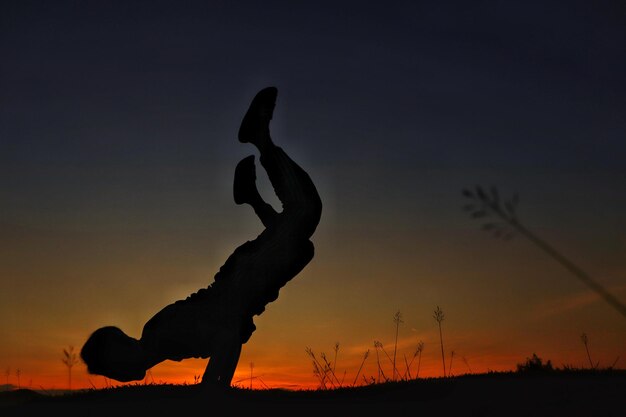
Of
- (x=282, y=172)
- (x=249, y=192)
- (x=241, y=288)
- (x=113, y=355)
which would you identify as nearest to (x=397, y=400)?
(x=241, y=288)

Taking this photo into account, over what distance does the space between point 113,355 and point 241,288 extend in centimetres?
233

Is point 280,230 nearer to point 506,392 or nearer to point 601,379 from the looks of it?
point 506,392

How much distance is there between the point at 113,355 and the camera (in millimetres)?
11719

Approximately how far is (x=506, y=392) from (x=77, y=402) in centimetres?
608

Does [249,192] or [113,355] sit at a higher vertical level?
[249,192]

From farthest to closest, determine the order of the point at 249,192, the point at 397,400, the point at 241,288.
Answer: the point at 249,192 < the point at 241,288 < the point at 397,400

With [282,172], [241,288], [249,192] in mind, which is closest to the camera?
[241,288]

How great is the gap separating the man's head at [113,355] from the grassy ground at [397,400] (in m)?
0.57

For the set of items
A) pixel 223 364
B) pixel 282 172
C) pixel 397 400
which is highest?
pixel 282 172

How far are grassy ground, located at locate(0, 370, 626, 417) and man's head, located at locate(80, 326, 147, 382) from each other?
57 cm

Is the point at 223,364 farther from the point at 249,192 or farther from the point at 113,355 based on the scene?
the point at 249,192

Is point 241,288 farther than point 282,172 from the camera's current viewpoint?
No

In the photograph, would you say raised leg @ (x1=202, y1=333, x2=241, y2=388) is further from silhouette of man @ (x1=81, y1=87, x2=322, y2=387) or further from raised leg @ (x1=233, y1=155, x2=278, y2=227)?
raised leg @ (x1=233, y1=155, x2=278, y2=227)

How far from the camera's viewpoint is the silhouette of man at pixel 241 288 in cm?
1152
